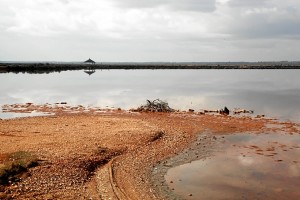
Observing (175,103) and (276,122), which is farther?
(175,103)

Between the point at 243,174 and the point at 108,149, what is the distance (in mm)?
7905

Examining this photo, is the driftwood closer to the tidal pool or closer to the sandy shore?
the sandy shore

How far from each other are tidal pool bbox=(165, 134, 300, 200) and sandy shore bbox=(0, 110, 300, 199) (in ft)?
3.26

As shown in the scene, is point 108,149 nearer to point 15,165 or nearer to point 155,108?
point 15,165

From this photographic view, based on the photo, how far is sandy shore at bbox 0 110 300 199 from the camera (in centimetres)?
1383

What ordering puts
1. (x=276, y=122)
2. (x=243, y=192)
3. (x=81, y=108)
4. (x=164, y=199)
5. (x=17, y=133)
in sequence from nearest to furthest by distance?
(x=164, y=199) < (x=243, y=192) < (x=17, y=133) < (x=276, y=122) < (x=81, y=108)

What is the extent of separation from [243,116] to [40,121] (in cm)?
2095

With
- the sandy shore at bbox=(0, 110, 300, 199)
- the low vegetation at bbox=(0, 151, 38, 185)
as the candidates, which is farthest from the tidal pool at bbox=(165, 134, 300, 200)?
the low vegetation at bbox=(0, 151, 38, 185)

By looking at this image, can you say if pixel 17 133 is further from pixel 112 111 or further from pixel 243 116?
pixel 243 116

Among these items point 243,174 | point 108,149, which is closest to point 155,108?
point 108,149

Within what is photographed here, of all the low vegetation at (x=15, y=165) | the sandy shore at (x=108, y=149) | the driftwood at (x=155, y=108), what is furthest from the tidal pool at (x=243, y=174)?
the driftwood at (x=155, y=108)

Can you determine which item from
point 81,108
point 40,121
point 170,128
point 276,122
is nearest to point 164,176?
point 170,128

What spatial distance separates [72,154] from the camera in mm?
18219

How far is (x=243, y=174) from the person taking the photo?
Result: 670 inches
